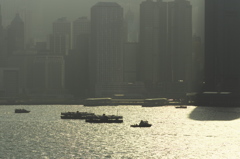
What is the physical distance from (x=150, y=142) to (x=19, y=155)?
4000cm

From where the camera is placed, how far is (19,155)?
132 meters

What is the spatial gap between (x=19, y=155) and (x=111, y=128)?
69.8m

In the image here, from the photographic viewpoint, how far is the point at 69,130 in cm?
18988

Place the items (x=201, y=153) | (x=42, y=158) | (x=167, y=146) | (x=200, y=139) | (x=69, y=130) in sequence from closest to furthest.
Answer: (x=42, y=158) < (x=201, y=153) < (x=167, y=146) < (x=200, y=139) < (x=69, y=130)

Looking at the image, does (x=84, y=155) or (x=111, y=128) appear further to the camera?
(x=111, y=128)

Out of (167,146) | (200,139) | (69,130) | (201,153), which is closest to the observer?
(201,153)

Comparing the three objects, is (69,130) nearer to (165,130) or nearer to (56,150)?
(165,130)

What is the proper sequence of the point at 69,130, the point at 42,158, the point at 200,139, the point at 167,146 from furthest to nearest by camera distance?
the point at 69,130
the point at 200,139
the point at 167,146
the point at 42,158

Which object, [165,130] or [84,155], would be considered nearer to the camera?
[84,155]

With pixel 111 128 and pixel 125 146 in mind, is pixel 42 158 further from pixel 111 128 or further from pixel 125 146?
pixel 111 128

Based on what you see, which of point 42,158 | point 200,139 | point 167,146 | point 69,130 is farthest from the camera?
point 69,130

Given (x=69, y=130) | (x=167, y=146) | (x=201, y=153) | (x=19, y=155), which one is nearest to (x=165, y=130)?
(x=69, y=130)

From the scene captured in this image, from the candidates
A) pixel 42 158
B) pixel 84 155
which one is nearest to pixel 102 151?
pixel 84 155

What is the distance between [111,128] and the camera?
651 feet
